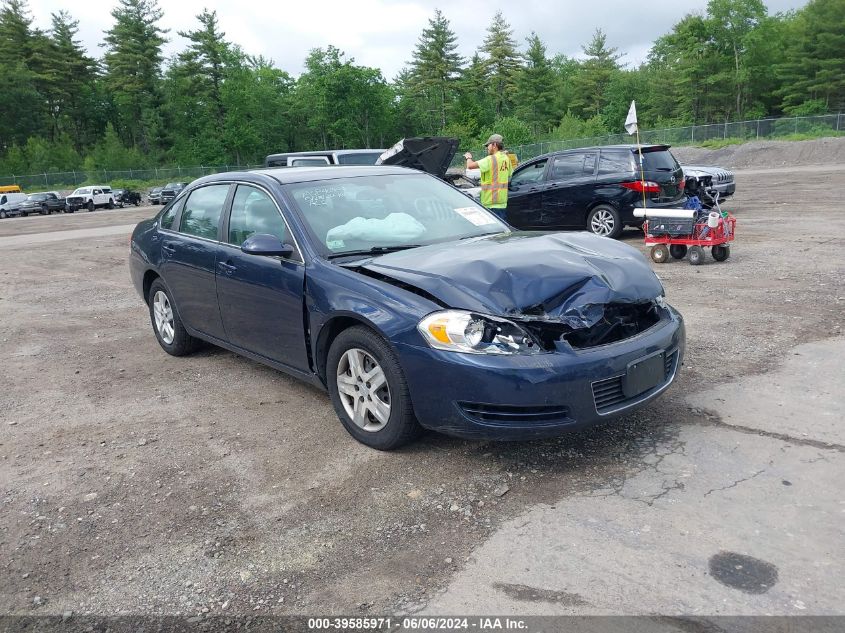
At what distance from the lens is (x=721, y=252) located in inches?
386

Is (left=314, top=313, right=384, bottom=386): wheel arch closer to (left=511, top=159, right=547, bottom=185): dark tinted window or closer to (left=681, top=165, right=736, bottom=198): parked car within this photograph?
(left=511, top=159, right=547, bottom=185): dark tinted window

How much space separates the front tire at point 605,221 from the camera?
12109 millimetres

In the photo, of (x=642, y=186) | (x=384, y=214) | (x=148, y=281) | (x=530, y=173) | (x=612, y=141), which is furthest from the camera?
(x=612, y=141)

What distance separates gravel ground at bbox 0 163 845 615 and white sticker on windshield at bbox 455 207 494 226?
1.68 meters

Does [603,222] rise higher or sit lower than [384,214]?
lower

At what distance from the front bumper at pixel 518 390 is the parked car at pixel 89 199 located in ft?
154

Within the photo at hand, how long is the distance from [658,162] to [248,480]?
10.1m

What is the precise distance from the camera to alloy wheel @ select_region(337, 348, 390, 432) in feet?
13.0

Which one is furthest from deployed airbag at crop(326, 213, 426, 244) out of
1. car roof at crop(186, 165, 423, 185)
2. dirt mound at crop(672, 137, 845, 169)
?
dirt mound at crop(672, 137, 845, 169)

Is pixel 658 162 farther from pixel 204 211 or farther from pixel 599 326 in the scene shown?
pixel 599 326

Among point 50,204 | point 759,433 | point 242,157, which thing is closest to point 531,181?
point 759,433

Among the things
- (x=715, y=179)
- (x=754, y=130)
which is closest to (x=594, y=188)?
(x=715, y=179)

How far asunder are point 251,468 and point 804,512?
2.84m

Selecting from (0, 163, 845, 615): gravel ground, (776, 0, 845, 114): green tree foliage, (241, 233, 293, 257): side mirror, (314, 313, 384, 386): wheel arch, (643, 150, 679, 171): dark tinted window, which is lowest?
(0, 163, 845, 615): gravel ground
